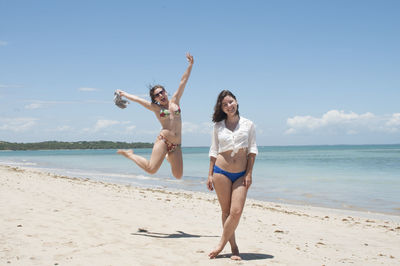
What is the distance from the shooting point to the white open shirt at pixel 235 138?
185 inches

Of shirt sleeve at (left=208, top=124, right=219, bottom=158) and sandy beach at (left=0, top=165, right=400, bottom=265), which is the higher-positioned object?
shirt sleeve at (left=208, top=124, right=219, bottom=158)

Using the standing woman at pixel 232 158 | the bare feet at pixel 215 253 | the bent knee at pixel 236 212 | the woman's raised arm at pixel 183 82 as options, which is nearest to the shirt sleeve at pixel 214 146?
the standing woman at pixel 232 158

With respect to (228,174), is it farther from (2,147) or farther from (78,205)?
(2,147)

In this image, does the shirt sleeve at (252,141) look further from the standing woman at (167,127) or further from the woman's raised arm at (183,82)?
the woman's raised arm at (183,82)

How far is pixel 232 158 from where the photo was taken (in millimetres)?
4754

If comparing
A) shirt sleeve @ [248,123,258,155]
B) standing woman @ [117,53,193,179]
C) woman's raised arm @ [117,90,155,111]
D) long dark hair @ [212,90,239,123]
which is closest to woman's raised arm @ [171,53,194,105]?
standing woman @ [117,53,193,179]

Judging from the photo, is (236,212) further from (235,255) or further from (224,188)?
(235,255)

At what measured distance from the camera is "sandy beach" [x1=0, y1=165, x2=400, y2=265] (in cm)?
496

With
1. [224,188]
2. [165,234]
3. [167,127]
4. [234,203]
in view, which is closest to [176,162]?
[167,127]

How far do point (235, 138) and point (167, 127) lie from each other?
2.01m

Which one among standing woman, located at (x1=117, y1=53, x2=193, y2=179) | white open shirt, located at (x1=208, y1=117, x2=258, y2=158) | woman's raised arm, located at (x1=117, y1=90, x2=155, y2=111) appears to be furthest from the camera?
woman's raised arm, located at (x1=117, y1=90, x2=155, y2=111)

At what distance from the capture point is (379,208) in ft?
38.5

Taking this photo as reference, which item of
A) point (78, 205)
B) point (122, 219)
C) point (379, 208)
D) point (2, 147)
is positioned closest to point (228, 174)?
point (122, 219)

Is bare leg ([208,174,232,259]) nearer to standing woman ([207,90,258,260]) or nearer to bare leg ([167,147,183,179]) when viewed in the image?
standing woman ([207,90,258,260])
